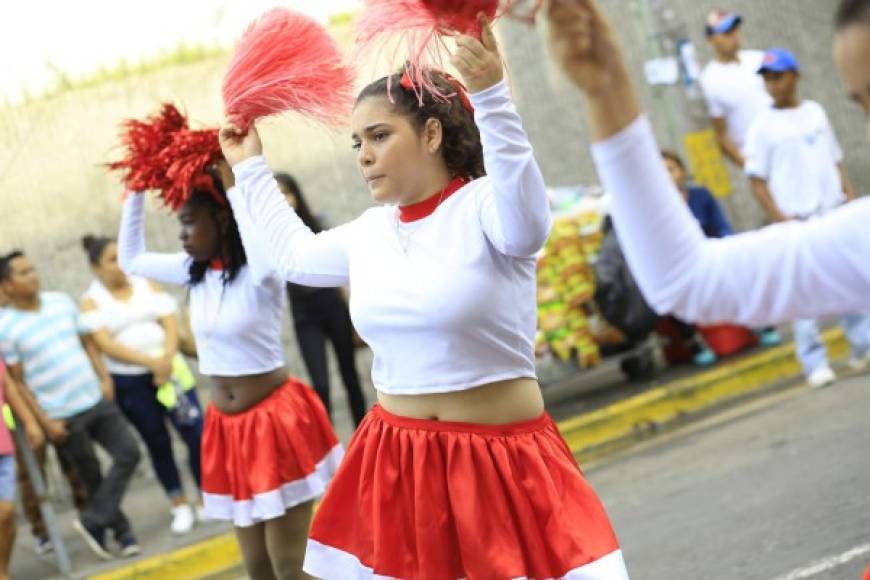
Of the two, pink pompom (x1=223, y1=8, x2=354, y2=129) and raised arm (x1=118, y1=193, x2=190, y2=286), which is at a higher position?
pink pompom (x1=223, y1=8, x2=354, y2=129)

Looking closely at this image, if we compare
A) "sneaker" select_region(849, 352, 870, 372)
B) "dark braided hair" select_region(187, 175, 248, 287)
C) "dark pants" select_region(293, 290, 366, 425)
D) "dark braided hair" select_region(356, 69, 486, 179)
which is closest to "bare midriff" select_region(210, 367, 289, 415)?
"dark braided hair" select_region(187, 175, 248, 287)

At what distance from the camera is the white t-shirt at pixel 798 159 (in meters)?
8.13

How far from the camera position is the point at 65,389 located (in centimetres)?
796

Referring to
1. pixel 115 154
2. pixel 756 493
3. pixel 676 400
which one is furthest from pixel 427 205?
pixel 115 154

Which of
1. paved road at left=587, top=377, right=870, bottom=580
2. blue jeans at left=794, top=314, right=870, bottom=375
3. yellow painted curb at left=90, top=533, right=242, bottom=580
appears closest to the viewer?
paved road at left=587, top=377, right=870, bottom=580

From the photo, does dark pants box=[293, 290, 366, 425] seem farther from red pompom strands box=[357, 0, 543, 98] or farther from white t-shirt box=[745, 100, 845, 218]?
red pompom strands box=[357, 0, 543, 98]

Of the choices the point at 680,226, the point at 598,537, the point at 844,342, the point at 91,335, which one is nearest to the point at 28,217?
the point at 91,335

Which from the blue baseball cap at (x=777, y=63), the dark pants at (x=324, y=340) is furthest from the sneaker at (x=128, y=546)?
the blue baseball cap at (x=777, y=63)

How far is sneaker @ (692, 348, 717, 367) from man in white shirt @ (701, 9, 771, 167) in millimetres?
1360

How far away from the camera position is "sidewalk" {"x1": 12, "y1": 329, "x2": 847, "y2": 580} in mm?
7641

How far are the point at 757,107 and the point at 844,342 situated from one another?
1808 mm

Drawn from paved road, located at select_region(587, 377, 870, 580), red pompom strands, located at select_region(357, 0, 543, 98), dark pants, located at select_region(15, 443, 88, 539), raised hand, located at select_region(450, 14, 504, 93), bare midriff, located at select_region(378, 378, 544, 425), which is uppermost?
red pompom strands, located at select_region(357, 0, 543, 98)

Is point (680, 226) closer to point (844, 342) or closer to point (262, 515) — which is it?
point (262, 515)

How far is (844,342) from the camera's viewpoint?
10016 mm
